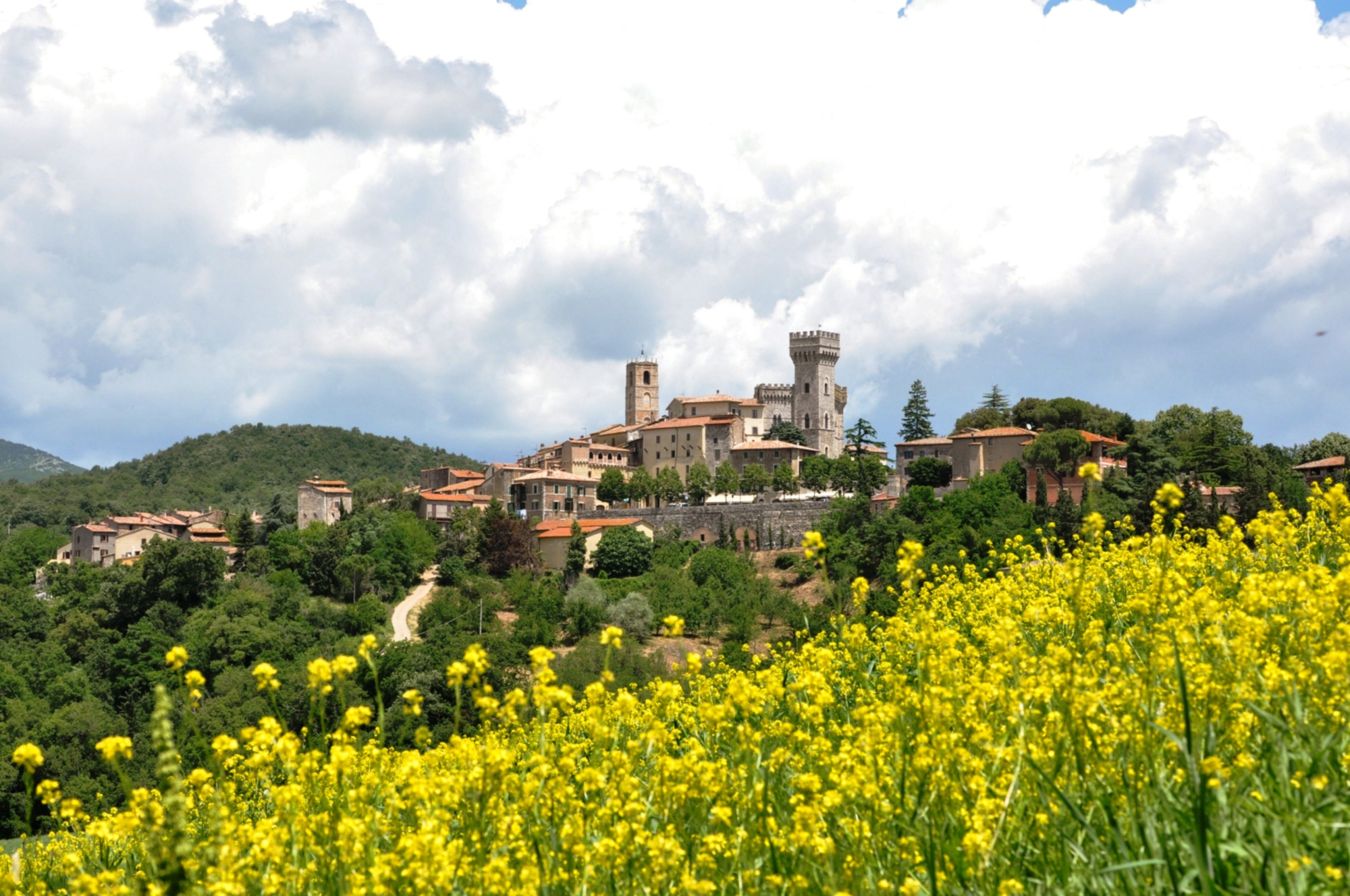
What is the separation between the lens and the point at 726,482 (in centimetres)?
8175

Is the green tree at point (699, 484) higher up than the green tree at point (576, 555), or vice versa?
the green tree at point (699, 484)

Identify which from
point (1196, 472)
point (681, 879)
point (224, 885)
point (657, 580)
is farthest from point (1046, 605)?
point (657, 580)

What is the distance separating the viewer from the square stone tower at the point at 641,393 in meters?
111

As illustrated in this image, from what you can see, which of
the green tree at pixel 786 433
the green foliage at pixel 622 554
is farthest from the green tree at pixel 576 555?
the green tree at pixel 786 433

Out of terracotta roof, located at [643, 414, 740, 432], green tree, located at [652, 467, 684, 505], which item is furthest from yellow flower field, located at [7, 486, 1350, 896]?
terracotta roof, located at [643, 414, 740, 432]

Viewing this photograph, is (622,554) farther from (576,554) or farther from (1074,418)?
(1074,418)

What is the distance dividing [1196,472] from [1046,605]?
51403mm

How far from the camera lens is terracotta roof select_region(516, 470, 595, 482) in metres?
85.3

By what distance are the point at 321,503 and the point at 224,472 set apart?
190 ft

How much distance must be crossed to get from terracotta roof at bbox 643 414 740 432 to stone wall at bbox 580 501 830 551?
1399cm

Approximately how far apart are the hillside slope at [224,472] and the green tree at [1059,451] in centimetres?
6987

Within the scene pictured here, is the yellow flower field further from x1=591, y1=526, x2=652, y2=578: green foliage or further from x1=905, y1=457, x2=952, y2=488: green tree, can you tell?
Result: x1=905, y1=457, x2=952, y2=488: green tree

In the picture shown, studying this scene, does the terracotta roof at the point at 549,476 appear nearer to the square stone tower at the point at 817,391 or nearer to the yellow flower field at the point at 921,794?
the square stone tower at the point at 817,391

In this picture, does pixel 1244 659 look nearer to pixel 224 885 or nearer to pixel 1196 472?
pixel 224 885
